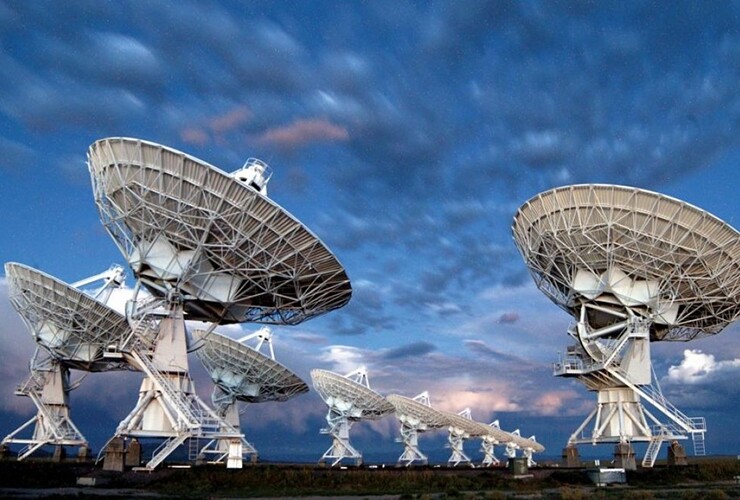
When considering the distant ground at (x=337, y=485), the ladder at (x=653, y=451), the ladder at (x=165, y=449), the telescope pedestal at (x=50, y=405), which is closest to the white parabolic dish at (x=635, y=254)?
the ladder at (x=653, y=451)

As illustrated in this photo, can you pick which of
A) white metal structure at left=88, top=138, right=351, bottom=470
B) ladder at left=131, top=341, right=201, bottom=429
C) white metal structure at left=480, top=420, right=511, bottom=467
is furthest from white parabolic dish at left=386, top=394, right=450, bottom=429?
ladder at left=131, top=341, right=201, bottom=429

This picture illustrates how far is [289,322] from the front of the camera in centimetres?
4134

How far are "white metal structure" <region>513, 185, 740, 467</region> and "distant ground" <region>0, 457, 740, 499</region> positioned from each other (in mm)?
6744

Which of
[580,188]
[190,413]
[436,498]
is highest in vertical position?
[580,188]

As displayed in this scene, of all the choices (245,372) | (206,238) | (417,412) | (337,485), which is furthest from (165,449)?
(417,412)

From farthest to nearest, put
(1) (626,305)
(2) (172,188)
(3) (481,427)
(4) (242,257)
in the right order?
(3) (481,427) → (1) (626,305) → (4) (242,257) → (2) (172,188)

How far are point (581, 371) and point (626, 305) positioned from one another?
20.3ft

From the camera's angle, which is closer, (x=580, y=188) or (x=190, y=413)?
(x=190, y=413)

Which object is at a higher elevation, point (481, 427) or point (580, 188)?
point (580, 188)

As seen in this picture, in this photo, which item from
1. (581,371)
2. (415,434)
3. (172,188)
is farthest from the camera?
(415,434)

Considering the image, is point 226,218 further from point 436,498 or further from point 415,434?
point 415,434

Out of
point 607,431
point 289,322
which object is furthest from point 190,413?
point 607,431

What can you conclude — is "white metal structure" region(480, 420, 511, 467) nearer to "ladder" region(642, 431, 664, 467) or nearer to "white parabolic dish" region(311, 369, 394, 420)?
"white parabolic dish" region(311, 369, 394, 420)

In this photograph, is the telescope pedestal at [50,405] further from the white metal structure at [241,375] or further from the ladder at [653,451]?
the ladder at [653,451]
